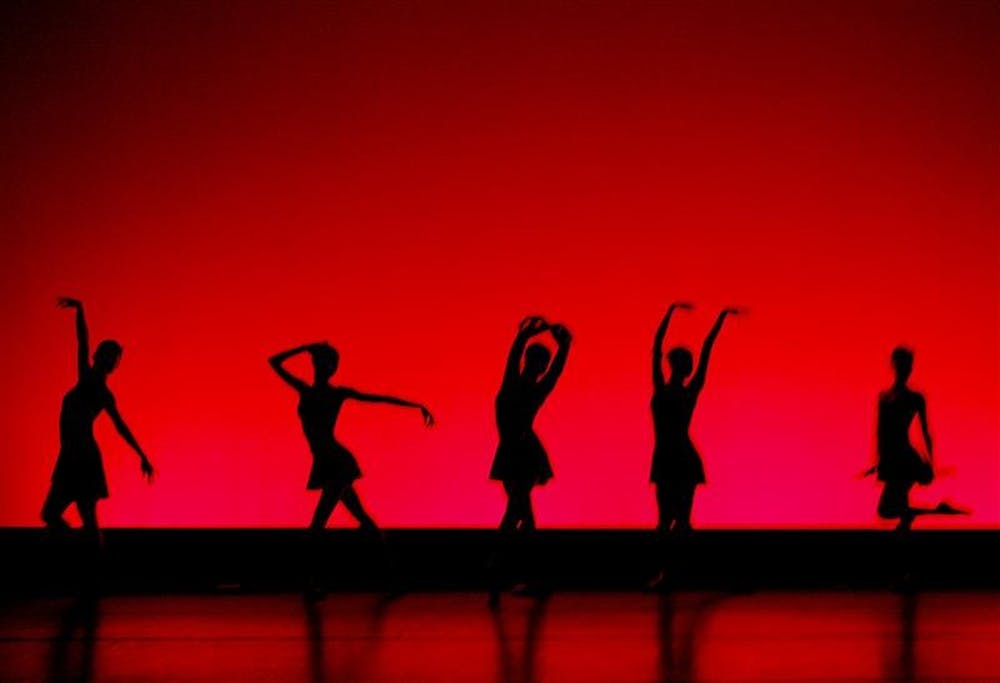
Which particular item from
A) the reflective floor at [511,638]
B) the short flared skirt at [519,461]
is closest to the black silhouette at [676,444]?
the reflective floor at [511,638]

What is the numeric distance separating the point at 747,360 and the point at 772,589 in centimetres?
180

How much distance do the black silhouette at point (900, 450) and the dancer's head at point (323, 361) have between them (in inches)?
104

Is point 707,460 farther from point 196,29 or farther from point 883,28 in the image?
point 196,29

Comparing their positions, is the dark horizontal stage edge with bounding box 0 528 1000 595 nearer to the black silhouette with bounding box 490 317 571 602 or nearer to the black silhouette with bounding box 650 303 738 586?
the black silhouette with bounding box 650 303 738 586

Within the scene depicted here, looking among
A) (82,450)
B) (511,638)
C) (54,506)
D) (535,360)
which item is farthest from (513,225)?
(511,638)

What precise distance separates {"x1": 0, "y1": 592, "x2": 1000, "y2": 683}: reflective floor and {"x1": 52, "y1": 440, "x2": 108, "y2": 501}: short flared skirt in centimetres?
50

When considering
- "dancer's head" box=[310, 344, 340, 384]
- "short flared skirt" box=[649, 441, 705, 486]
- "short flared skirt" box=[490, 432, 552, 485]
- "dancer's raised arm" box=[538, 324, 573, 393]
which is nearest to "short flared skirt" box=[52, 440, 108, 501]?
"dancer's head" box=[310, 344, 340, 384]

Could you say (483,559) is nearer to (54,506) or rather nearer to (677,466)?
(677,466)

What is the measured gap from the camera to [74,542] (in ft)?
20.7

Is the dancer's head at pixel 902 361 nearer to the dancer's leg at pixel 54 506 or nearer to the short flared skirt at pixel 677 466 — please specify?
the short flared skirt at pixel 677 466

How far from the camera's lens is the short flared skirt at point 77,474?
5.79 meters

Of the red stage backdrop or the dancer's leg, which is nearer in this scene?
the dancer's leg

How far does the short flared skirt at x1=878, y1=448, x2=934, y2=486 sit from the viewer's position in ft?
20.4

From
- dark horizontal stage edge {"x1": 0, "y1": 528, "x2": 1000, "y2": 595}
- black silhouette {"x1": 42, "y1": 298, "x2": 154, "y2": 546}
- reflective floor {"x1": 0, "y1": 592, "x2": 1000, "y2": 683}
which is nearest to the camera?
reflective floor {"x1": 0, "y1": 592, "x2": 1000, "y2": 683}
